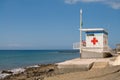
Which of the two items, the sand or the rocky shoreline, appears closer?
the sand

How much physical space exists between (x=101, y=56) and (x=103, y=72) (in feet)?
35.0

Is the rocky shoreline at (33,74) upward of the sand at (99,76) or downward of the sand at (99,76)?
downward

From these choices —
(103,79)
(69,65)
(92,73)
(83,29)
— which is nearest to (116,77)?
(103,79)

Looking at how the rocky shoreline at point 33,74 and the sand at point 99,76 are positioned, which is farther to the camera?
the rocky shoreline at point 33,74

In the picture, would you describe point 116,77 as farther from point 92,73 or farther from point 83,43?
point 83,43

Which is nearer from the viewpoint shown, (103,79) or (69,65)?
(103,79)

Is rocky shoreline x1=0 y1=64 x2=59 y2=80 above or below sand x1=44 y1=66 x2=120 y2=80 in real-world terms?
below

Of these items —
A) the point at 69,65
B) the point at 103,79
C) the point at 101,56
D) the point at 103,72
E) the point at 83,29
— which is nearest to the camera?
the point at 103,79

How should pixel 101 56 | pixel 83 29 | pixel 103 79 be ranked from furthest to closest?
pixel 83 29
pixel 101 56
pixel 103 79

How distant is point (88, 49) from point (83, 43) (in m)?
1.01

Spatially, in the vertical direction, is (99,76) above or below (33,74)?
above

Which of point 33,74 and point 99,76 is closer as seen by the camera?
point 99,76

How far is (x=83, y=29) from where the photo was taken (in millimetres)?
24000

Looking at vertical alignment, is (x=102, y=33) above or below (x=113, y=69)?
above
